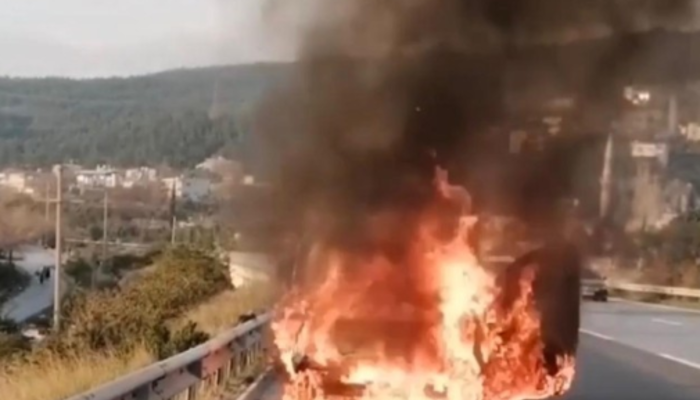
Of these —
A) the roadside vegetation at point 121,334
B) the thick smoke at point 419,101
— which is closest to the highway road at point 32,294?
the roadside vegetation at point 121,334

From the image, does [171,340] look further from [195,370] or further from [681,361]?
[681,361]

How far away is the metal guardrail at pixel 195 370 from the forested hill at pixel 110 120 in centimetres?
250

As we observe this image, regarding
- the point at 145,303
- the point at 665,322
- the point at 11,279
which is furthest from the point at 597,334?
the point at 11,279

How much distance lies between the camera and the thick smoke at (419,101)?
13.0m

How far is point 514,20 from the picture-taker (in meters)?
13.7

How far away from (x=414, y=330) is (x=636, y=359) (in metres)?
11.1

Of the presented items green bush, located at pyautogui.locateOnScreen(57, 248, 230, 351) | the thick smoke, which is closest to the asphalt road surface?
the thick smoke

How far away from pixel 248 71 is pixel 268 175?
1.11 m

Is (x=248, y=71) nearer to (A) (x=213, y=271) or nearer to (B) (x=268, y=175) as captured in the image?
(B) (x=268, y=175)

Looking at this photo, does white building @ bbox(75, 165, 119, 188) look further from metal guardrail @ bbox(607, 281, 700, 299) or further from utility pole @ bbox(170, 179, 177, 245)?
metal guardrail @ bbox(607, 281, 700, 299)

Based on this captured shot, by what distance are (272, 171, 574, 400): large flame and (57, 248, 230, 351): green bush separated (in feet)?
16.7

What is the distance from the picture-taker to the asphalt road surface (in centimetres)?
1619

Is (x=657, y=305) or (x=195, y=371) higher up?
(x=195, y=371)

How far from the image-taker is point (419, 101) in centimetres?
1316
